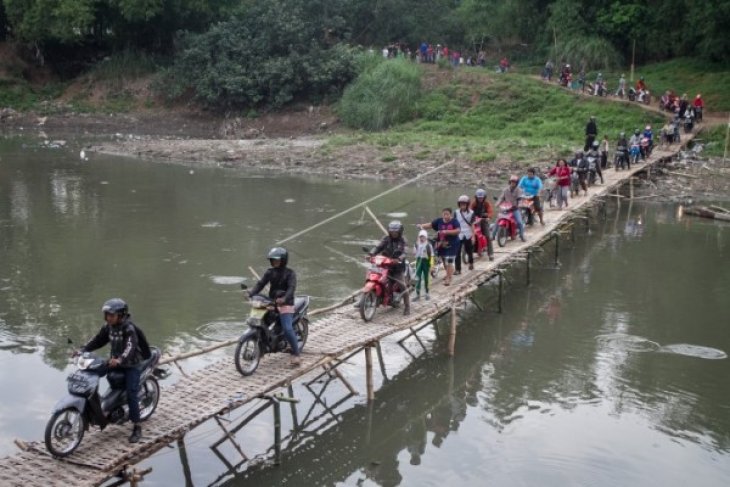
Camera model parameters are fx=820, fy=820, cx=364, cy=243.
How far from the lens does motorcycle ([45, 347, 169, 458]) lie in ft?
26.5

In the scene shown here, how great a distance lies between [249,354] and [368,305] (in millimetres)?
2824

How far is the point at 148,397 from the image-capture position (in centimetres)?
905

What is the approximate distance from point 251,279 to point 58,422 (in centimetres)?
1027

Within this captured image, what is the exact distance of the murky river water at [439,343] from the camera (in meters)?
10.6

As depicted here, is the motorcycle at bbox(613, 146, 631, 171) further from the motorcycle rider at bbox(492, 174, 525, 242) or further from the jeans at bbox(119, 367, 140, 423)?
the jeans at bbox(119, 367, 140, 423)

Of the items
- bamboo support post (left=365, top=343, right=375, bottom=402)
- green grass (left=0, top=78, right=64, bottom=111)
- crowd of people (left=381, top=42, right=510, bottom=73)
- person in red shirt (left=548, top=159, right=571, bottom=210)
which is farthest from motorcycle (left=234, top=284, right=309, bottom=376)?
green grass (left=0, top=78, right=64, bottom=111)

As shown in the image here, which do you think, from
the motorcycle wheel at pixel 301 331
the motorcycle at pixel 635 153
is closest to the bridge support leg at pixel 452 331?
the motorcycle wheel at pixel 301 331

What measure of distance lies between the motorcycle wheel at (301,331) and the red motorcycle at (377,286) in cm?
153

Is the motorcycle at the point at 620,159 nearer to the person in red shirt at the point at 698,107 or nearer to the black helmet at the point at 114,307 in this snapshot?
the person in red shirt at the point at 698,107

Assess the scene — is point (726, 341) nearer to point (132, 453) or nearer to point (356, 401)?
point (356, 401)

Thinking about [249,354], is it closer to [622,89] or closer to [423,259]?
[423,259]

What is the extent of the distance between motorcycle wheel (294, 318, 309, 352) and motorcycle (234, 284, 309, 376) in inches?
9.0

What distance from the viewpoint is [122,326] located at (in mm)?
8539

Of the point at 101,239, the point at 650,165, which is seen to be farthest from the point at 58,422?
the point at 650,165
